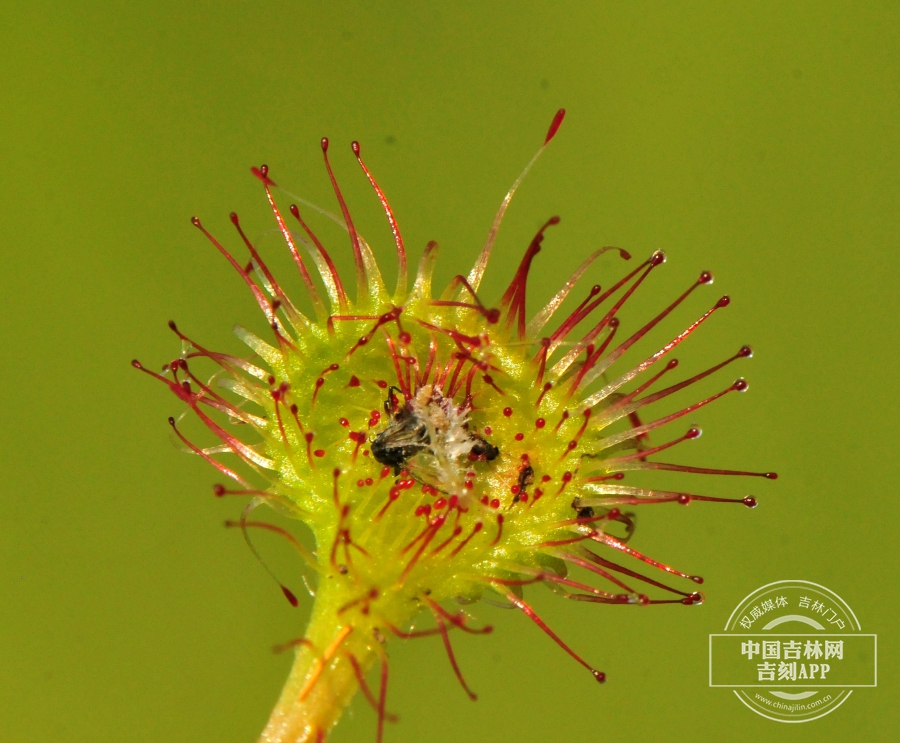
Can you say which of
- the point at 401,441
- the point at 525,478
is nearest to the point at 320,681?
the point at 401,441

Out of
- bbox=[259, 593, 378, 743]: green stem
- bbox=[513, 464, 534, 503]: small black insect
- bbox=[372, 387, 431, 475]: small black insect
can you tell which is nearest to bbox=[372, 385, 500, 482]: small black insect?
bbox=[372, 387, 431, 475]: small black insect

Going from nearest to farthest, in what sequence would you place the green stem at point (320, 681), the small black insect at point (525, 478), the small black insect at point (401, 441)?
the green stem at point (320, 681) < the small black insect at point (401, 441) < the small black insect at point (525, 478)

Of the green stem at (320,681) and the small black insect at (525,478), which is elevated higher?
the small black insect at (525,478)

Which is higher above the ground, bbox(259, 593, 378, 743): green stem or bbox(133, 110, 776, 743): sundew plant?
bbox(133, 110, 776, 743): sundew plant

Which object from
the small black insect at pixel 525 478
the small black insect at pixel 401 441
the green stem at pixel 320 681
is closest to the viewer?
the green stem at pixel 320 681

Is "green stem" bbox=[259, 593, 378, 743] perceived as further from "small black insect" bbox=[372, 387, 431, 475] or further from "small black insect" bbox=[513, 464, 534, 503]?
"small black insect" bbox=[513, 464, 534, 503]

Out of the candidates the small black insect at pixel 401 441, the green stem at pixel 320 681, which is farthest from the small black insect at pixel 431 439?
the green stem at pixel 320 681

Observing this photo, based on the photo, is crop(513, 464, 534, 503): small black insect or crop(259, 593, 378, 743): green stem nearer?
crop(259, 593, 378, 743): green stem

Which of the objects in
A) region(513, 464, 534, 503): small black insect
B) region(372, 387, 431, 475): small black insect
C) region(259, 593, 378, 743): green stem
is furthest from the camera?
region(513, 464, 534, 503): small black insect

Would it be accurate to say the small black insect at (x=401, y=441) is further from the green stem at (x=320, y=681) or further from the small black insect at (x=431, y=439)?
the green stem at (x=320, y=681)

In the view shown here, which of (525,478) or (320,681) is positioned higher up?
(525,478)

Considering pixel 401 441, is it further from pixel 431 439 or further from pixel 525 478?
pixel 525 478

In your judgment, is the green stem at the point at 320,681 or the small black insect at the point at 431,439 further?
the small black insect at the point at 431,439
